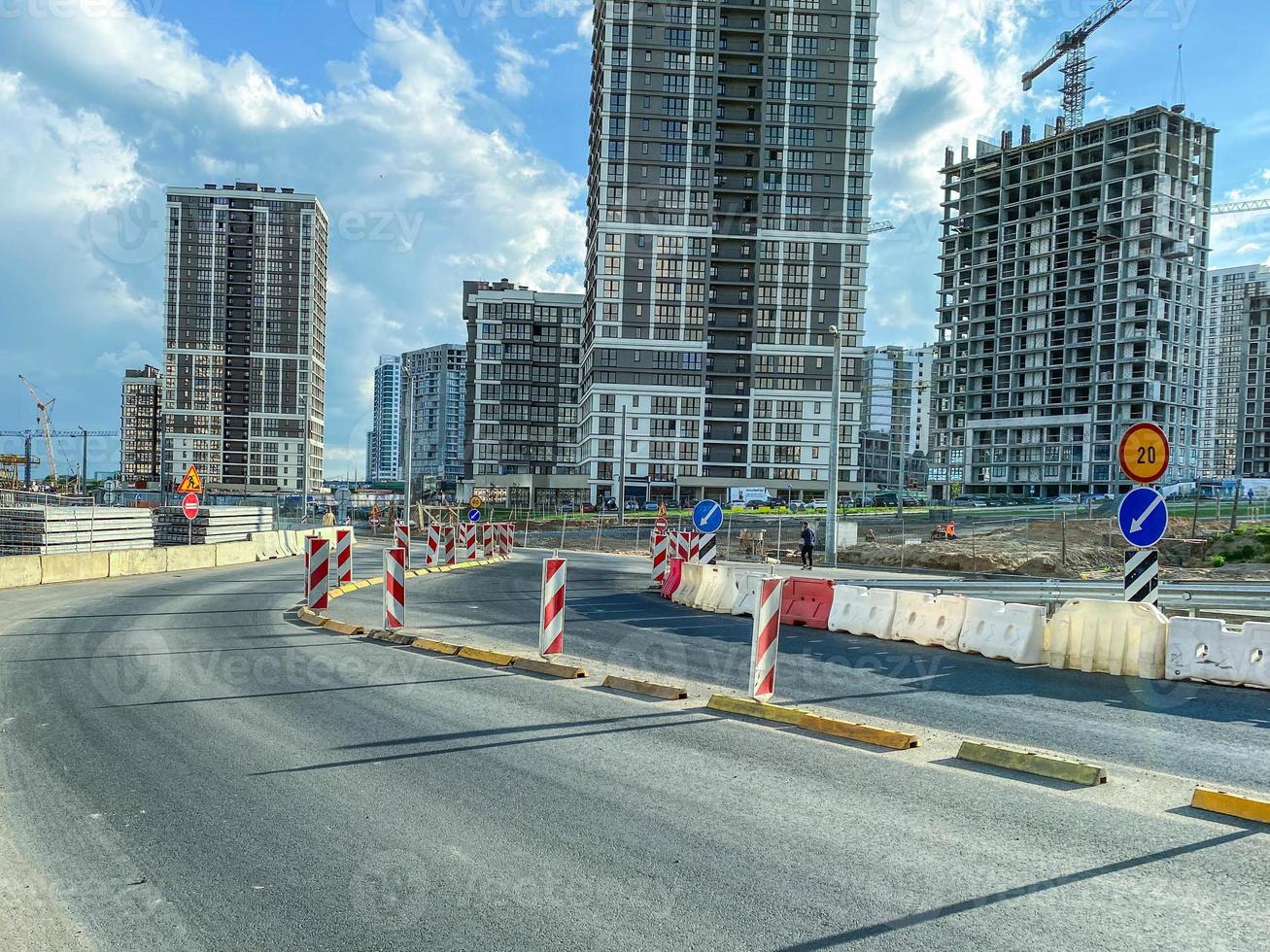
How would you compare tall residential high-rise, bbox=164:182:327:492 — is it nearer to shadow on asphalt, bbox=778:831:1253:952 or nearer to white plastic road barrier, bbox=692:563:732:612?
white plastic road barrier, bbox=692:563:732:612

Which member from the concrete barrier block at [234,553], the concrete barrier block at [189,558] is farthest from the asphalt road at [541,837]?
the concrete barrier block at [234,553]

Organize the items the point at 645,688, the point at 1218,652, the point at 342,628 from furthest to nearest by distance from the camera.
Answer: the point at 342,628 → the point at 1218,652 → the point at 645,688

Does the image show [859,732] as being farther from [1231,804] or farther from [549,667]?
[549,667]

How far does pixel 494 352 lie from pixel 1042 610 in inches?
4234

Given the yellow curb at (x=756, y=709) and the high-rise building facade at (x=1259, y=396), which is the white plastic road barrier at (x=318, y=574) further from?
the high-rise building facade at (x=1259, y=396)

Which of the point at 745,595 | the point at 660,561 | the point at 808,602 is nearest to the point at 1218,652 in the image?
the point at 808,602

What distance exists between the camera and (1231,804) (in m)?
5.73

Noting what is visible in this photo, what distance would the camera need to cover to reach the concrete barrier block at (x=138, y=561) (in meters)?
24.5

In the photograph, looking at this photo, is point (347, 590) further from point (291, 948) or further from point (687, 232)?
point (687, 232)

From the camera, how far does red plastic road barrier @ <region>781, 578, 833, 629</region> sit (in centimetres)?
1503

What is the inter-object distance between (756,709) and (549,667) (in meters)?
2.91

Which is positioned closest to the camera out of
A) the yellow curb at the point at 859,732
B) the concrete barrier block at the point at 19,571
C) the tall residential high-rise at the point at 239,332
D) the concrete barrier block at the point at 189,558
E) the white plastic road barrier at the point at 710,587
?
the yellow curb at the point at 859,732

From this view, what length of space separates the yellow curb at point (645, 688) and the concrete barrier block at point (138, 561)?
20008 mm

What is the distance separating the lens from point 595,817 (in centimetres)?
540
